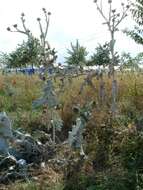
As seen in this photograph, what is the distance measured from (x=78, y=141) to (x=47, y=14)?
4.94 feet

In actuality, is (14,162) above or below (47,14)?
below

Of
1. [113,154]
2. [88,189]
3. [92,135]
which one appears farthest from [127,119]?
[88,189]

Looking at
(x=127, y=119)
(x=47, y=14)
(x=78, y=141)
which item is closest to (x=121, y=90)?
(x=127, y=119)

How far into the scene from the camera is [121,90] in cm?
1024

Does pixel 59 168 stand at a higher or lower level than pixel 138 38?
lower

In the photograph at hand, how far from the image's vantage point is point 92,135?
261 inches

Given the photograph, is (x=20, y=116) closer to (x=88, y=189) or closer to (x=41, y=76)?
(x=41, y=76)

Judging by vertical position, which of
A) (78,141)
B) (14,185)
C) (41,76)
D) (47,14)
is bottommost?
(14,185)

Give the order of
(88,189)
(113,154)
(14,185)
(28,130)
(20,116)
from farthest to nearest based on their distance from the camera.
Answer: (20,116) → (28,130) → (113,154) → (14,185) → (88,189)

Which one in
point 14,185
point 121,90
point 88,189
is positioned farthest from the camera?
point 121,90

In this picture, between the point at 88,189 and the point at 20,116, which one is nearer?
the point at 88,189

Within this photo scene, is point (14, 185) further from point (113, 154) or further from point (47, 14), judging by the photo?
point (47, 14)

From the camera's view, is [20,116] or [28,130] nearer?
[28,130]

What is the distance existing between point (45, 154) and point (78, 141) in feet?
2.52
